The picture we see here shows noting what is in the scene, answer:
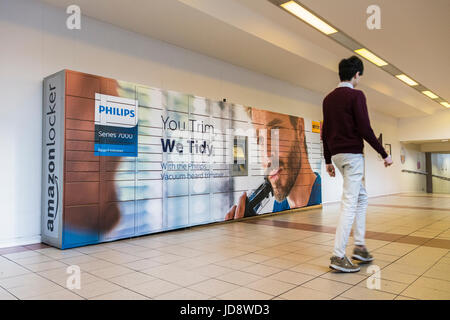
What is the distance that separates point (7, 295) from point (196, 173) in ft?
10.1

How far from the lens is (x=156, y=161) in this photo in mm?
A: 4512

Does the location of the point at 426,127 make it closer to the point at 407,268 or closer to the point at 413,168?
the point at 413,168

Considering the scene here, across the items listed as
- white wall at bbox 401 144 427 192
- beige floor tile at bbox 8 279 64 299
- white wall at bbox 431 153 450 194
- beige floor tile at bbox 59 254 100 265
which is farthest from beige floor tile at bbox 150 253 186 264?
white wall at bbox 431 153 450 194

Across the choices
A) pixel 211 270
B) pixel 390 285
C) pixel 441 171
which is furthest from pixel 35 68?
pixel 441 171

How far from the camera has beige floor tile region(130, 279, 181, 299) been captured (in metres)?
2.24

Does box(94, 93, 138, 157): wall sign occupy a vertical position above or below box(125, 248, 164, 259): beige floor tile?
above

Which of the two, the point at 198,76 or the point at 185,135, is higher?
the point at 198,76

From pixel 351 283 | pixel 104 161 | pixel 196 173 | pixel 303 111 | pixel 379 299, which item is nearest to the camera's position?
pixel 379 299

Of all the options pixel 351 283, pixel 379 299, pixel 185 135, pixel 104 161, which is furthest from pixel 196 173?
pixel 379 299

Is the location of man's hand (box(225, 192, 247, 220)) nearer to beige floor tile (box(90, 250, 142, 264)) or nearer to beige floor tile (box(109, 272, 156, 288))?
beige floor tile (box(90, 250, 142, 264))

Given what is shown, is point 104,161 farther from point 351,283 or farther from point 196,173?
point 351,283

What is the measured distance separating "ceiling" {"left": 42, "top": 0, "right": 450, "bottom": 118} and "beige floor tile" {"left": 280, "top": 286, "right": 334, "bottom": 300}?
11.7 feet

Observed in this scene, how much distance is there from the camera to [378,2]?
4.54m

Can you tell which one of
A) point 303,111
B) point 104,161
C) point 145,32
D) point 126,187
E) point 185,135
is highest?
point 145,32
